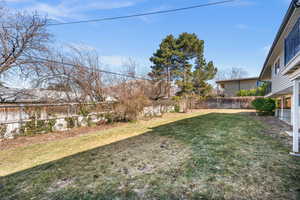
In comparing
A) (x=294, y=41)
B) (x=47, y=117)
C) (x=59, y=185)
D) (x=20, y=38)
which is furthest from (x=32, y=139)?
(x=294, y=41)

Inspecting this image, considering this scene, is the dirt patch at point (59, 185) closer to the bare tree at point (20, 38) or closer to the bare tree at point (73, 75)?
the bare tree at point (73, 75)

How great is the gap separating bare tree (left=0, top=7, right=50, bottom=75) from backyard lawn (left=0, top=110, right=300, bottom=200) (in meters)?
6.88

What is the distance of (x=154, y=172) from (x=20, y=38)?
421 inches

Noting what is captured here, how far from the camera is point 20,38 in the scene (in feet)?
27.1

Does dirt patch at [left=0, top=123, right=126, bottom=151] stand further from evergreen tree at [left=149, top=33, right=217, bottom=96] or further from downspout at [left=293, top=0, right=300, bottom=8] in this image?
evergreen tree at [left=149, top=33, right=217, bottom=96]

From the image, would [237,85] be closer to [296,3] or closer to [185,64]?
[185,64]

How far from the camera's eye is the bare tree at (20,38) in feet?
25.5

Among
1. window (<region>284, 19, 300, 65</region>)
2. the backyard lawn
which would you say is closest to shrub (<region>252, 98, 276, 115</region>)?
window (<region>284, 19, 300, 65</region>)

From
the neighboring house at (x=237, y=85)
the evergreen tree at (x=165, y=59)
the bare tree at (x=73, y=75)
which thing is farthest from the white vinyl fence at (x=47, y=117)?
the neighboring house at (x=237, y=85)

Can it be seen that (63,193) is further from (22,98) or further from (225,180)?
(22,98)

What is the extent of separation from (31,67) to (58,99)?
8.19 ft

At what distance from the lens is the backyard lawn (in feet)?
6.78

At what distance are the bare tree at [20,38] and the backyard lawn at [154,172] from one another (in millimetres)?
6878

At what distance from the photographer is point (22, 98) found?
368 inches
